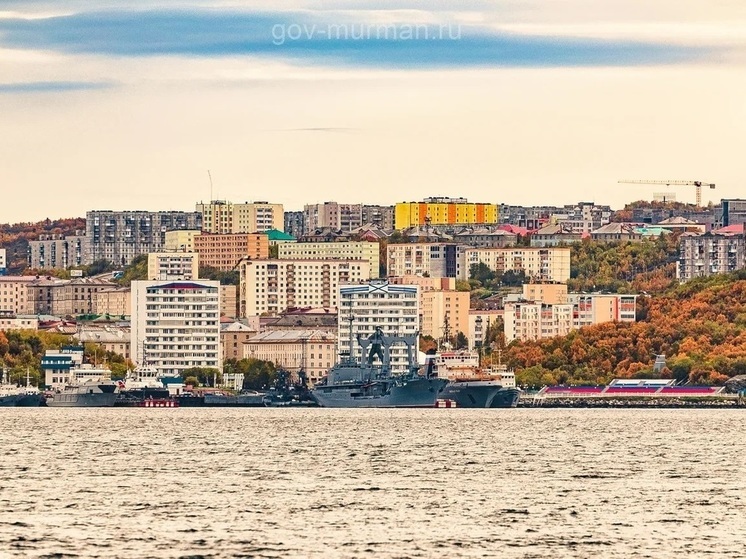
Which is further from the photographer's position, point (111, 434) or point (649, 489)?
point (111, 434)

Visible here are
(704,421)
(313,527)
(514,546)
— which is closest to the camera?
(514,546)

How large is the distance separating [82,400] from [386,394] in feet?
71.2

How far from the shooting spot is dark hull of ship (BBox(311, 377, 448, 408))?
6309 inches

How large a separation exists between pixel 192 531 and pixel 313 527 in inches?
104

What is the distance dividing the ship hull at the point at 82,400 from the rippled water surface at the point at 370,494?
219ft

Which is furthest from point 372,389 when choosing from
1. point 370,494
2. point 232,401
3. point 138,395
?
point 370,494

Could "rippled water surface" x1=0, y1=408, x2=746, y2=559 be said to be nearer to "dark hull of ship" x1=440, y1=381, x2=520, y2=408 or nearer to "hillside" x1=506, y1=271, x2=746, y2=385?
"dark hull of ship" x1=440, y1=381, x2=520, y2=408

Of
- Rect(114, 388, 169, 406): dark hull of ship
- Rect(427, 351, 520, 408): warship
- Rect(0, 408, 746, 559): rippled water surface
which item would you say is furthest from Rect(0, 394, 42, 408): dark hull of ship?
Rect(0, 408, 746, 559): rippled water surface

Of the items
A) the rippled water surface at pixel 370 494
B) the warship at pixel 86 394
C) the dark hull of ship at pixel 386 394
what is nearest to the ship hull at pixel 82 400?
the warship at pixel 86 394

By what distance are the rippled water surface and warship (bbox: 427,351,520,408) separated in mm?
62071

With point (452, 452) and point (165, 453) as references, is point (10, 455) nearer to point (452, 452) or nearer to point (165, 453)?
point (165, 453)

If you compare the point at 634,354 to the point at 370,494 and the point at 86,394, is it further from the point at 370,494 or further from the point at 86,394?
the point at 370,494

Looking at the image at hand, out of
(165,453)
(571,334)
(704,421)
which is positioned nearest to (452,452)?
(165,453)

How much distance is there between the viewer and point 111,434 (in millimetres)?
100812
